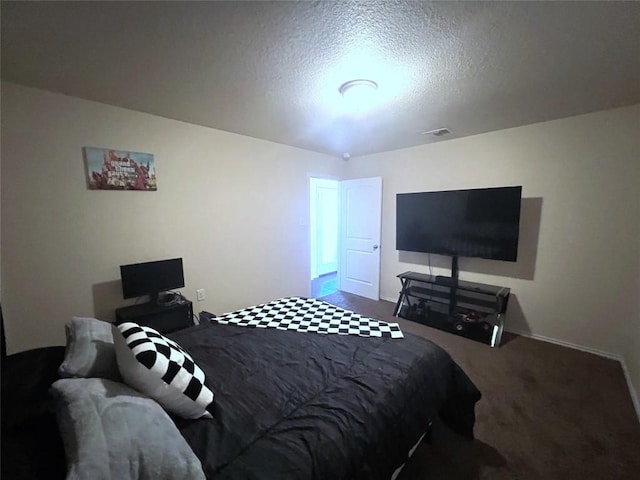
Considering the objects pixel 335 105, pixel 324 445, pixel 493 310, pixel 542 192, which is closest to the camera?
pixel 324 445

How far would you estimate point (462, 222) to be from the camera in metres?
3.21

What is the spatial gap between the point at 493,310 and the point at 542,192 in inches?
55.7

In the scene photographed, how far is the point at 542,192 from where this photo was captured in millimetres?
2908

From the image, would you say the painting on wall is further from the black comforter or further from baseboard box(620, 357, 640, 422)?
baseboard box(620, 357, 640, 422)

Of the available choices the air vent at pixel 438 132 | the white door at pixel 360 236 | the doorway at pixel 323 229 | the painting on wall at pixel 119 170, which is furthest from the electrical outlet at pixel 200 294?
the air vent at pixel 438 132

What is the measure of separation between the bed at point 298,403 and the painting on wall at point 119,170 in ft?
5.27

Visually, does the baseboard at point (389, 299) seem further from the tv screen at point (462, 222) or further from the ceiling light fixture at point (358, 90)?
the ceiling light fixture at point (358, 90)

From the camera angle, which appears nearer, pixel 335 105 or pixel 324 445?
pixel 324 445

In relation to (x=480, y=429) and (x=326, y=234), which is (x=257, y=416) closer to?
(x=480, y=429)

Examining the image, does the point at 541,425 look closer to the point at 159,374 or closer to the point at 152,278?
the point at 159,374

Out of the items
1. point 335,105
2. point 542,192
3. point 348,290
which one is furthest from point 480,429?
point 348,290

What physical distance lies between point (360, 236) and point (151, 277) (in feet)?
9.93

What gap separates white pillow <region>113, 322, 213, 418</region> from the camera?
99 cm

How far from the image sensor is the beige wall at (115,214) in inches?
82.0
